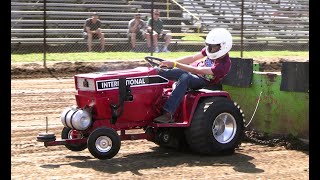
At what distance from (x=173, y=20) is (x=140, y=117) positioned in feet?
52.4

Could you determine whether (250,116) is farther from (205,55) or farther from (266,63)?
(266,63)

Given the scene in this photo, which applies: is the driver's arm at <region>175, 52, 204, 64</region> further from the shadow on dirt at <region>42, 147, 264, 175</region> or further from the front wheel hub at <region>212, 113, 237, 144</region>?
the shadow on dirt at <region>42, 147, 264, 175</region>

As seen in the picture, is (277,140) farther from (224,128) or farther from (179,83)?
(179,83)

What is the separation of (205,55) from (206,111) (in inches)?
41.4

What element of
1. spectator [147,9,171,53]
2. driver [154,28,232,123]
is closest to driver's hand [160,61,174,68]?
driver [154,28,232,123]

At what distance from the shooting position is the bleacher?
21.0m

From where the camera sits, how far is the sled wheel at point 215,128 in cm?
817

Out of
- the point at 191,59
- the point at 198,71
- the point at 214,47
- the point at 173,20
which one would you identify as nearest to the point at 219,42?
the point at 214,47

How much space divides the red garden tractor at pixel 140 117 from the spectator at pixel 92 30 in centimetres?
1210

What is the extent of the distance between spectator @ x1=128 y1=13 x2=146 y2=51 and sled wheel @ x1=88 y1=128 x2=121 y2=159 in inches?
517

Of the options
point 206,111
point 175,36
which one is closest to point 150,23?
point 175,36

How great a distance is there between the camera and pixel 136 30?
2111cm

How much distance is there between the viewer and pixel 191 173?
728cm

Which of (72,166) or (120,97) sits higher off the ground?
(120,97)
